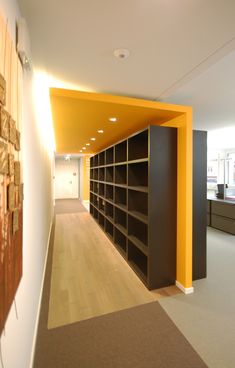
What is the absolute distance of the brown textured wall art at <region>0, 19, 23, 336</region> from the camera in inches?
30.6

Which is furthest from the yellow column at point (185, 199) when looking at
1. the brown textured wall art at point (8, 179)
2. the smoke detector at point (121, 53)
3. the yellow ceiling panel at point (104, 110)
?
the brown textured wall art at point (8, 179)

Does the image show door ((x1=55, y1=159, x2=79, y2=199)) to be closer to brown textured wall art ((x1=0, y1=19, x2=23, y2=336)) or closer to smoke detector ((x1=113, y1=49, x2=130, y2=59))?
smoke detector ((x1=113, y1=49, x2=130, y2=59))

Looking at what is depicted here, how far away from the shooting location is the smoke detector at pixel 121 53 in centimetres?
156

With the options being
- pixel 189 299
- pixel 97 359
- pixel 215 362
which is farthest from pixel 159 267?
pixel 97 359

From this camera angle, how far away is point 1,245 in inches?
30.0

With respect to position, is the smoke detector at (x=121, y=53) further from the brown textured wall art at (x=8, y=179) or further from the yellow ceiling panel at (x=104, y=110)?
the brown textured wall art at (x=8, y=179)

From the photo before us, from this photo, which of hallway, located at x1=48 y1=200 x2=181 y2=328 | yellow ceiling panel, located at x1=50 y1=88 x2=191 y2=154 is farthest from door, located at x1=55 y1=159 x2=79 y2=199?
yellow ceiling panel, located at x1=50 y1=88 x2=191 y2=154

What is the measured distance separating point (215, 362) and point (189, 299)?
0.80 metres

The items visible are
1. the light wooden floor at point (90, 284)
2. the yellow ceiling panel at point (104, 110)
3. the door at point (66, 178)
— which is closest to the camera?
the light wooden floor at point (90, 284)

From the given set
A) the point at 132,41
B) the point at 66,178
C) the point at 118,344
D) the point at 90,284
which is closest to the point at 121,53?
the point at 132,41

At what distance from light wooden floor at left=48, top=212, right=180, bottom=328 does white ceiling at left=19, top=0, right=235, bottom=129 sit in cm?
252

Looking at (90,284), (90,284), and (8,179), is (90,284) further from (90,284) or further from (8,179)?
(8,179)

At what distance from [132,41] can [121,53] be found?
16cm

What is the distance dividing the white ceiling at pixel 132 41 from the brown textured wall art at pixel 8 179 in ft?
1.75
